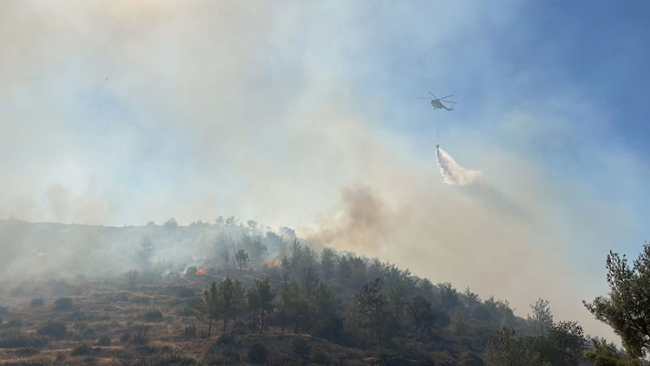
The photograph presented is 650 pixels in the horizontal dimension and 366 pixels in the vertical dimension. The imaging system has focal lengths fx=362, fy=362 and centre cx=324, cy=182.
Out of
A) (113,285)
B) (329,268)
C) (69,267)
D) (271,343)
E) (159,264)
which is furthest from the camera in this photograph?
(159,264)

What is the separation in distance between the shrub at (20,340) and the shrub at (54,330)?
2.91m

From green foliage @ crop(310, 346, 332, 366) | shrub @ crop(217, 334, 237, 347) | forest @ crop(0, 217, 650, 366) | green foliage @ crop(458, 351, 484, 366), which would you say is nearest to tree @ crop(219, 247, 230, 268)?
forest @ crop(0, 217, 650, 366)

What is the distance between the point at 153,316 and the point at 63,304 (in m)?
21.7

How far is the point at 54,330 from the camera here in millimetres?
57812

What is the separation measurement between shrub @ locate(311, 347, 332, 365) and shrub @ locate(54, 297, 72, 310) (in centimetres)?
5556

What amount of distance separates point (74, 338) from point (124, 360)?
18.9 m

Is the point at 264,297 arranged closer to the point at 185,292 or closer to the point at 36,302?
the point at 185,292

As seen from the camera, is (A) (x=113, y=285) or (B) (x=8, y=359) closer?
(B) (x=8, y=359)

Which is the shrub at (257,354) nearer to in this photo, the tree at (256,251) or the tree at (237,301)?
the tree at (237,301)

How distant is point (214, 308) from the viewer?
5838cm

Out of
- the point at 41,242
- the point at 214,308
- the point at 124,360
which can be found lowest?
the point at 124,360

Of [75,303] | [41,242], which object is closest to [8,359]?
[75,303]

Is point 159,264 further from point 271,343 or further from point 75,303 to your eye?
point 271,343

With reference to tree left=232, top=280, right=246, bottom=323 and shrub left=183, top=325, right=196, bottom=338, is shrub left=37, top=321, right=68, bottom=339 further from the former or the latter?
tree left=232, top=280, right=246, bottom=323
